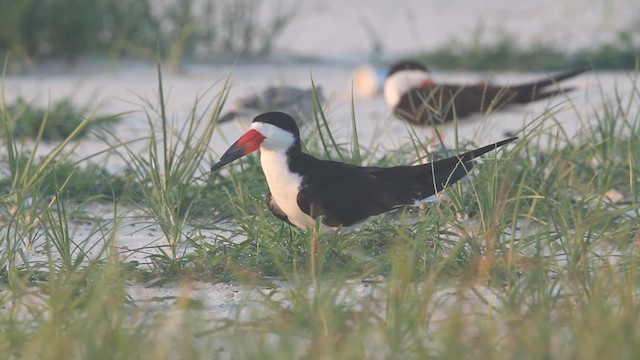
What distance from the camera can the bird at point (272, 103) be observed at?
19.6 ft

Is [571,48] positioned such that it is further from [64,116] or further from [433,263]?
[433,263]

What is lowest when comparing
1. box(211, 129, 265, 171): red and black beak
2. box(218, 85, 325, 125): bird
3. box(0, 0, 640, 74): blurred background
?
box(211, 129, 265, 171): red and black beak

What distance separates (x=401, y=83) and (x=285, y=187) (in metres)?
2.37

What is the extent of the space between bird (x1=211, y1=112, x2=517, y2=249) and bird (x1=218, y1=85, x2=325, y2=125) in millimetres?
2211

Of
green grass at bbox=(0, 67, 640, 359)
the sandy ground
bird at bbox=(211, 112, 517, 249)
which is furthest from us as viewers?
the sandy ground

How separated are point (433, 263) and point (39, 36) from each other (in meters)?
5.29

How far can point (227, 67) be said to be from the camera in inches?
325

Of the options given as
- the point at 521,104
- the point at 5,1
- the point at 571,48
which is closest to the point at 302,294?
the point at 521,104

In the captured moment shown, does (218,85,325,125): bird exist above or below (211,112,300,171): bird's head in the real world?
above

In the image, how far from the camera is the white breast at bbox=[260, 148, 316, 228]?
3.58 metres

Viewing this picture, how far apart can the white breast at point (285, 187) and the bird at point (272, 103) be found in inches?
88.4

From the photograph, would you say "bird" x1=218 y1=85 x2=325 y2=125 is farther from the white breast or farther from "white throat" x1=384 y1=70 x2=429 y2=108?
the white breast

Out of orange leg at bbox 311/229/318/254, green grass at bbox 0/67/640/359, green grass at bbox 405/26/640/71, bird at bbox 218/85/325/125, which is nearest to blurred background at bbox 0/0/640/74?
green grass at bbox 405/26/640/71

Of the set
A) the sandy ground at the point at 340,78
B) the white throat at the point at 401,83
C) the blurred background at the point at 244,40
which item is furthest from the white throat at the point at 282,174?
the blurred background at the point at 244,40
